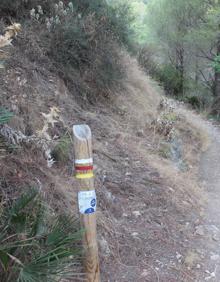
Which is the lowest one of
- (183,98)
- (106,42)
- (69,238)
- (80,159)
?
(183,98)

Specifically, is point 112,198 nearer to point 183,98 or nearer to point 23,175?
point 23,175

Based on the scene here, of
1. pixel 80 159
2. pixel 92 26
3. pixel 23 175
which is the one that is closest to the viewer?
pixel 80 159

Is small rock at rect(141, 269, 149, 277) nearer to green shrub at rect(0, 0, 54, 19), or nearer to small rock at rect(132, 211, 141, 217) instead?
small rock at rect(132, 211, 141, 217)

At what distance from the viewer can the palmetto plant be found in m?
2.44

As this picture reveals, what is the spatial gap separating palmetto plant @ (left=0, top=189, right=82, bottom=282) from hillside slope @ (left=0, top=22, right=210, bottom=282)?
2.16 ft

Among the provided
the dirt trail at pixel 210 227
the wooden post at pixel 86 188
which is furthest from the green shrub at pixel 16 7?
the wooden post at pixel 86 188

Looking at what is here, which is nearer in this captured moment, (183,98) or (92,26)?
(92,26)

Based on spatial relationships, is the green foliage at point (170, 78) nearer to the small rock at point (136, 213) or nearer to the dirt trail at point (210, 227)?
the dirt trail at point (210, 227)

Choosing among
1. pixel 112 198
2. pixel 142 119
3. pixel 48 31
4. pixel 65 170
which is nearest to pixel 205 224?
pixel 112 198

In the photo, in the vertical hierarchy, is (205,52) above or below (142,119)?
above

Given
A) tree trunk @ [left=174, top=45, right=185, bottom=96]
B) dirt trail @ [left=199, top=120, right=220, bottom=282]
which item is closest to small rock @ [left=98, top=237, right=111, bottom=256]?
dirt trail @ [left=199, top=120, right=220, bottom=282]

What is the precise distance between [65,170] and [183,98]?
12724 mm

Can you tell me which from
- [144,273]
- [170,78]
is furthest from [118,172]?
[170,78]

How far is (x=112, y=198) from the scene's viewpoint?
4.72 metres
